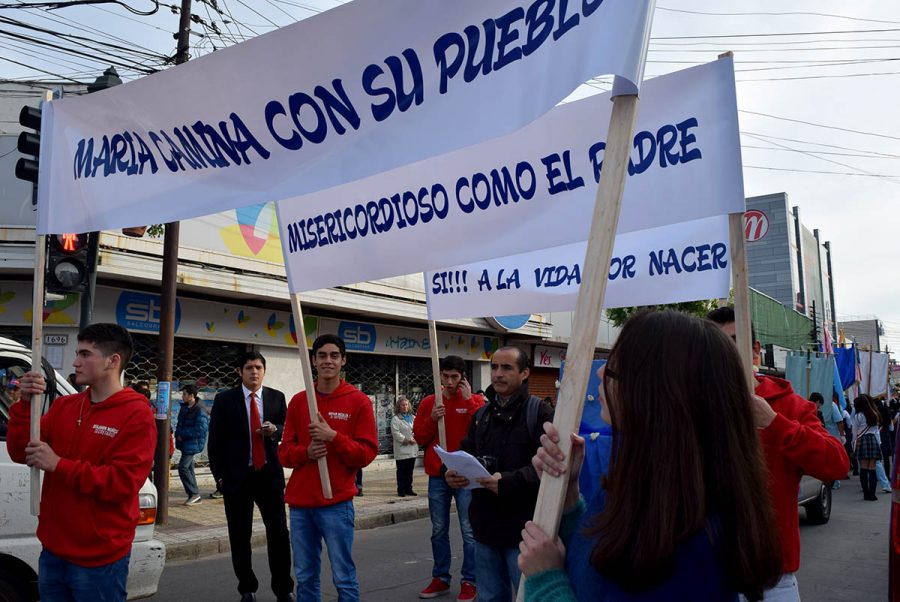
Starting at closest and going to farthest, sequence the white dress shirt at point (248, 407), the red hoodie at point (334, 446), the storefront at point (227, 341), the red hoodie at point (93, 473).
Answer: the red hoodie at point (93, 473) → the red hoodie at point (334, 446) → the white dress shirt at point (248, 407) → the storefront at point (227, 341)

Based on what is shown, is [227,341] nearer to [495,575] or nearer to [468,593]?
[468,593]

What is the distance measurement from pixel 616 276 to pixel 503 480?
199cm

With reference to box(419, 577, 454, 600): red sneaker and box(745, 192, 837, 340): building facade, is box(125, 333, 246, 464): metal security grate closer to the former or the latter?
box(419, 577, 454, 600): red sneaker

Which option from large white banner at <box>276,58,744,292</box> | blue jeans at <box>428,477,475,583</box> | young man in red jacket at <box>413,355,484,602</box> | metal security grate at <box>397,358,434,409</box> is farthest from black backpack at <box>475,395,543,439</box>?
metal security grate at <box>397,358,434,409</box>

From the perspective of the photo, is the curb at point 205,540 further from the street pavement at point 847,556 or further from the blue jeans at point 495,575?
the street pavement at point 847,556

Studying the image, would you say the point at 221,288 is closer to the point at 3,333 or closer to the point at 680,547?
the point at 3,333

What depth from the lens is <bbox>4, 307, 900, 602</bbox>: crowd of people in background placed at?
4.67 feet

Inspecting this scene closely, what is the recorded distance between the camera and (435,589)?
6.20 meters

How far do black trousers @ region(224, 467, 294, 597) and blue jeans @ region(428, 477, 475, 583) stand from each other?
4.08 ft

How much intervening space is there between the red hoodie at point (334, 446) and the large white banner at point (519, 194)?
824mm

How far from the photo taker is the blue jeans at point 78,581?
313cm

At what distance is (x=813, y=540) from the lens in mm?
8703

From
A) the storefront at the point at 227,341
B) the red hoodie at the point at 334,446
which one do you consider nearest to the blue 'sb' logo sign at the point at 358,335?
the storefront at the point at 227,341

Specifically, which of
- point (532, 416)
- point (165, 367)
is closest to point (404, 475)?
point (165, 367)
